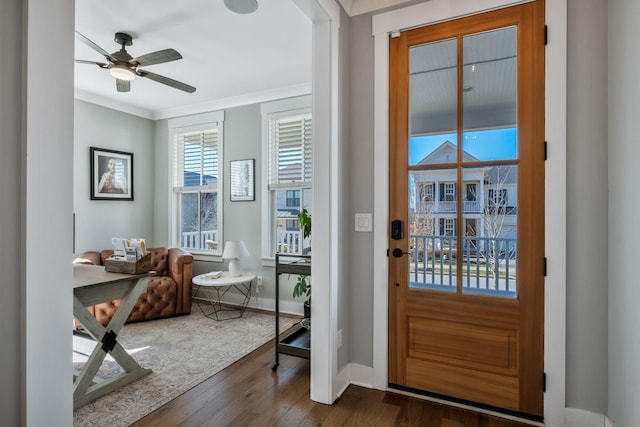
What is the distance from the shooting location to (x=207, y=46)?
3.02 m

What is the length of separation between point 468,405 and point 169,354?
2349 millimetres

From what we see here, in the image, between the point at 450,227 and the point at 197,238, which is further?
the point at 197,238

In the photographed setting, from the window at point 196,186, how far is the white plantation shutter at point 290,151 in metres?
0.82

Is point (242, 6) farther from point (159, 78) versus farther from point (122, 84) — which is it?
point (122, 84)

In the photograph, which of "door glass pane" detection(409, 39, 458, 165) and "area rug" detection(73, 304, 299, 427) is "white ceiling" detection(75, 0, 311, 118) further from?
"area rug" detection(73, 304, 299, 427)

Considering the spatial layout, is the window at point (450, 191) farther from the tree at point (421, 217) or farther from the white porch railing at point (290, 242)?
the white porch railing at point (290, 242)

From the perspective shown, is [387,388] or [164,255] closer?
[387,388]

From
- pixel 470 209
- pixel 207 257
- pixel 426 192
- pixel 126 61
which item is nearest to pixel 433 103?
pixel 426 192

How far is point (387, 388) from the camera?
2217 millimetres

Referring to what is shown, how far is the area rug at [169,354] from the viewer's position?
6.76ft
